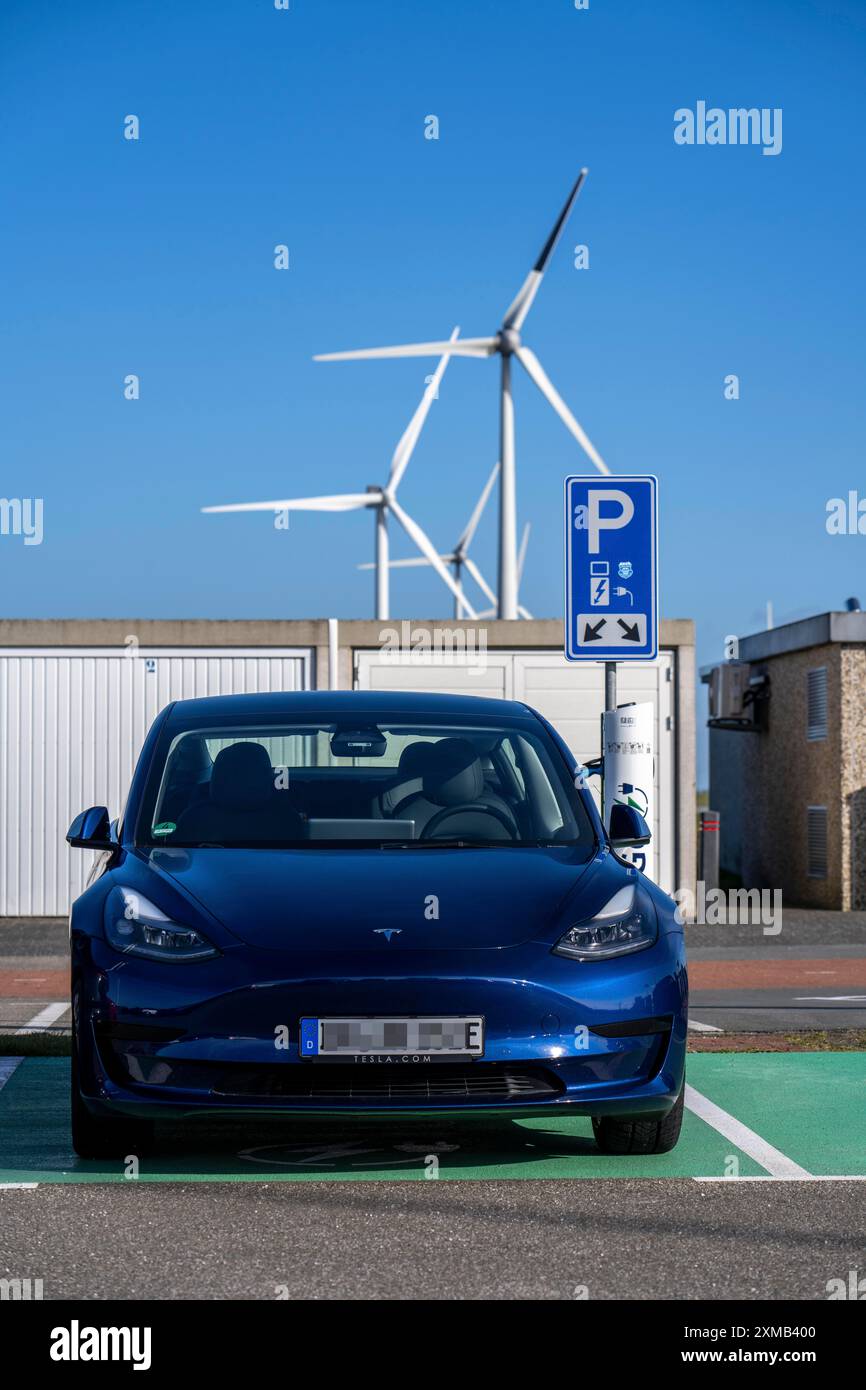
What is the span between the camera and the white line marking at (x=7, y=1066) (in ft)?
27.2

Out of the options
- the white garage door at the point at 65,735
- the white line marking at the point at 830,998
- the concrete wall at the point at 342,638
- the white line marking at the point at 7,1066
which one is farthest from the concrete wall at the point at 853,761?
the white line marking at the point at 7,1066

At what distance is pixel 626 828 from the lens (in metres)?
6.81

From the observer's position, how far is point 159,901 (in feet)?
19.5

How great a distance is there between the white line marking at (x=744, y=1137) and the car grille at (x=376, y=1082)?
1.09 m

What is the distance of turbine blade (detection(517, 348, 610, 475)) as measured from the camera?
96.7ft

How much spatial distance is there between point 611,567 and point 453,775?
123 inches

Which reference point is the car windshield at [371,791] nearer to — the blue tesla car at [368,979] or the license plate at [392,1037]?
the blue tesla car at [368,979]

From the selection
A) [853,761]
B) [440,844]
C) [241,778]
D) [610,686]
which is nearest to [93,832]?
[241,778]

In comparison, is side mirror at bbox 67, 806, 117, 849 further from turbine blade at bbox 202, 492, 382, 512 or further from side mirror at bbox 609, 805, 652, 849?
turbine blade at bbox 202, 492, 382, 512

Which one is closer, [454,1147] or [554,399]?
[454,1147]

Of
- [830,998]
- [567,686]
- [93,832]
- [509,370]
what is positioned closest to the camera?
[93,832]

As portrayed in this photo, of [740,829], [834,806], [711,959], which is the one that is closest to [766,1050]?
[711,959]

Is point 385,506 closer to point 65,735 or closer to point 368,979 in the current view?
point 65,735

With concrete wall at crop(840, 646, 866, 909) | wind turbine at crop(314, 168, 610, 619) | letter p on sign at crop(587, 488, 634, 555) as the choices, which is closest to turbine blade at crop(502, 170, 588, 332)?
wind turbine at crop(314, 168, 610, 619)
